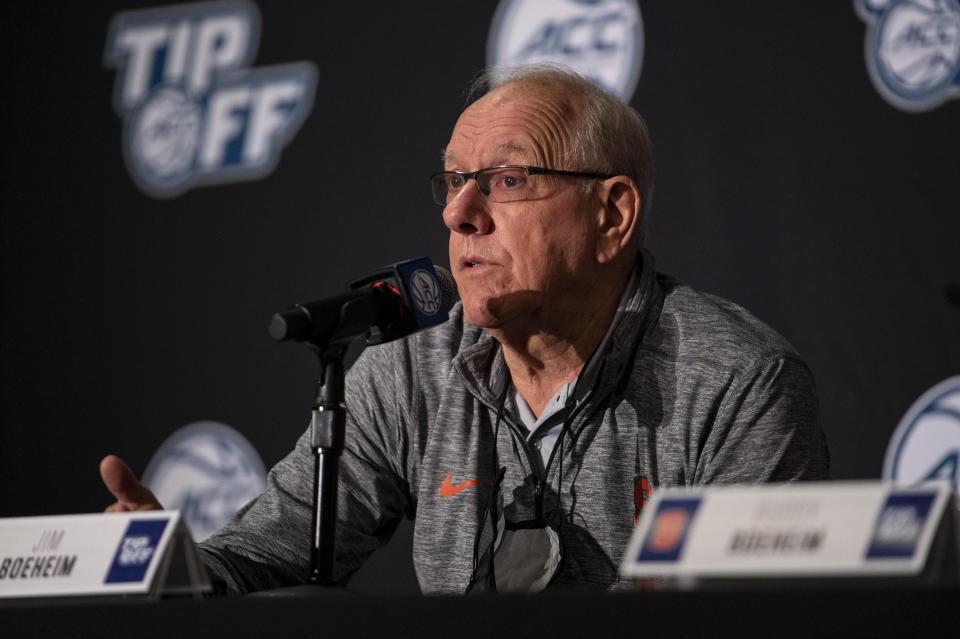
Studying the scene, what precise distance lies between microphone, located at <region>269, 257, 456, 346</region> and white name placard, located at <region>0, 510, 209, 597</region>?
1.03 ft

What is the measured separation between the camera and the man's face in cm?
207

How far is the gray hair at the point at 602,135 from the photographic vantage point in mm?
2176

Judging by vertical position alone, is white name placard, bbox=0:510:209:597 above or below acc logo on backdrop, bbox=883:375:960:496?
above

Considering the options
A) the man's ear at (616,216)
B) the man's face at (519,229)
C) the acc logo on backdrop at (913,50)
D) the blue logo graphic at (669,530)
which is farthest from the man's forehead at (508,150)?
the blue logo graphic at (669,530)

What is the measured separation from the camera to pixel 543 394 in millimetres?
2152

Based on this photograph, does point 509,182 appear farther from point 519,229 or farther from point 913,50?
point 913,50

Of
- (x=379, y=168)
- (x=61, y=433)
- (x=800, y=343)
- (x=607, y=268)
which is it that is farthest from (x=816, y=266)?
(x=61, y=433)

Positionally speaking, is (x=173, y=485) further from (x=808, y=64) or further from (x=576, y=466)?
(x=808, y=64)

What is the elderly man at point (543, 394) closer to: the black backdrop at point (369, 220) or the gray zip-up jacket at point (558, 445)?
the gray zip-up jacket at point (558, 445)

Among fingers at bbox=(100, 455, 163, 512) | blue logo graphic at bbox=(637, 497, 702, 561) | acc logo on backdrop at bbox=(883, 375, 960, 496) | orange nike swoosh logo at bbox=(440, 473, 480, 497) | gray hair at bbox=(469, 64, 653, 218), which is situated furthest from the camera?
acc logo on backdrop at bbox=(883, 375, 960, 496)

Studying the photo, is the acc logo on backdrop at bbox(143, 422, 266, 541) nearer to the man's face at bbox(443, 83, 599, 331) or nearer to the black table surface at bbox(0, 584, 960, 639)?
the man's face at bbox(443, 83, 599, 331)

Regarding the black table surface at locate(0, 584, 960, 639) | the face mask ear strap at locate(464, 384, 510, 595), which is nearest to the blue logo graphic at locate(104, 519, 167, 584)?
the black table surface at locate(0, 584, 960, 639)

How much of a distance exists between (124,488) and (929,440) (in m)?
1.85

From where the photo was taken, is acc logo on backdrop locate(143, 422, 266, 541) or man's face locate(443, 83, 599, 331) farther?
acc logo on backdrop locate(143, 422, 266, 541)
